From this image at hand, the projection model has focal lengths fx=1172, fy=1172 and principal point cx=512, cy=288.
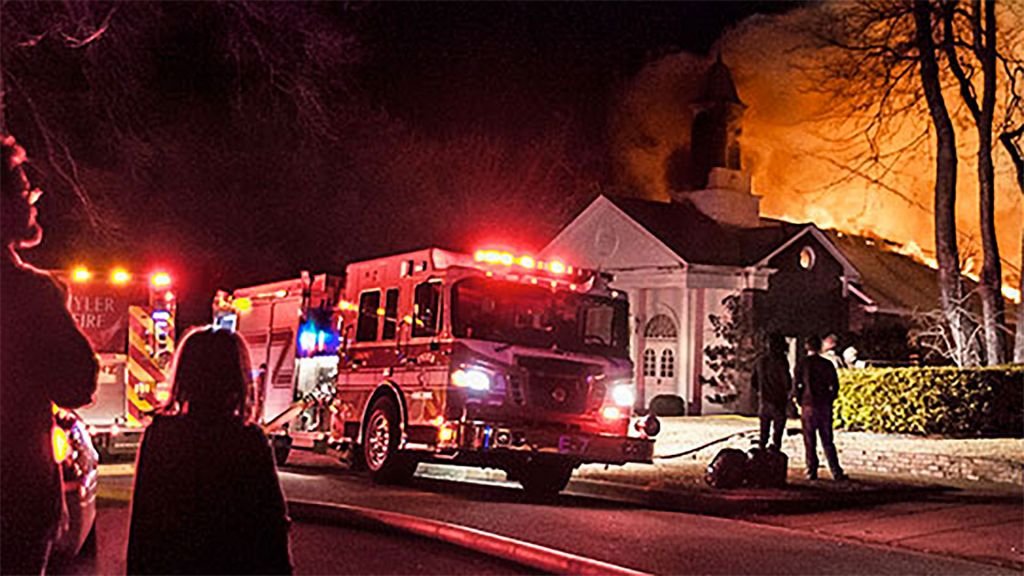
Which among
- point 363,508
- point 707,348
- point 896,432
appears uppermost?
point 707,348

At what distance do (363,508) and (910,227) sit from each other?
37.0 m

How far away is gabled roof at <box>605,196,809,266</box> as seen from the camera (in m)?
33.7

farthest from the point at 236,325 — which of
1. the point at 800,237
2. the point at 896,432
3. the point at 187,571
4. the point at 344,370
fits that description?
the point at 800,237

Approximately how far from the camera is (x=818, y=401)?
45.1 ft

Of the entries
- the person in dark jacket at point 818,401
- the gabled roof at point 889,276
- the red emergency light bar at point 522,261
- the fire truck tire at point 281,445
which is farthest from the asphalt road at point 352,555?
the gabled roof at point 889,276

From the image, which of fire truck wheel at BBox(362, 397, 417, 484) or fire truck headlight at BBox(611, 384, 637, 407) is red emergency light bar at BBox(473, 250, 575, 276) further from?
fire truck wheel at BBox(362, 397, 417, 484)

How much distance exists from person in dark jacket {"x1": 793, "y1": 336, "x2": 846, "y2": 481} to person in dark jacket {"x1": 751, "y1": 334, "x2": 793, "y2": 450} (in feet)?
2.42

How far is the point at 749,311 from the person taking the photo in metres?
33.3

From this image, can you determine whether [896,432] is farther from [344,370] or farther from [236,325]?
[236,325]

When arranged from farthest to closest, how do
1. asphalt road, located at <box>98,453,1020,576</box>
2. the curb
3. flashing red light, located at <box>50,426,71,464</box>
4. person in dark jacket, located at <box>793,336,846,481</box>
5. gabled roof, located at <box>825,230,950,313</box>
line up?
gabled roof, located at <box>825,230,950,313</box>, person in dark jacket, located at <box>793,336,846,481</box>, asphalt road, located at <box>98,453,1020,576</box>, the curb, flashing red light, located at <box>50,426,71,464</box>

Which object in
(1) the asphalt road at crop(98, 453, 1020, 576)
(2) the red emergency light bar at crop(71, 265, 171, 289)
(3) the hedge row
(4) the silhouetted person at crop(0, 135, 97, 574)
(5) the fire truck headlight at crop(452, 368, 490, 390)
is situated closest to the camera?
(4) the silhouetted person at crop(0, 135, 97, 574)

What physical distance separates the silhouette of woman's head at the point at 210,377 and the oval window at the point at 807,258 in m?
33.2

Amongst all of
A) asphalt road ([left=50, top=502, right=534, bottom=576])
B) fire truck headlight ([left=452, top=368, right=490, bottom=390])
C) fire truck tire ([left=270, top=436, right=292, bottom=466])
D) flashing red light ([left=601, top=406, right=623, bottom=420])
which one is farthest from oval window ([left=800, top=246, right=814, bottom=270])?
asphalt road ([left=50, top=502, right=534, bottom=576])

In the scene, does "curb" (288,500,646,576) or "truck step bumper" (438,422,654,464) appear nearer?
"curb" (288,500,646,576)
